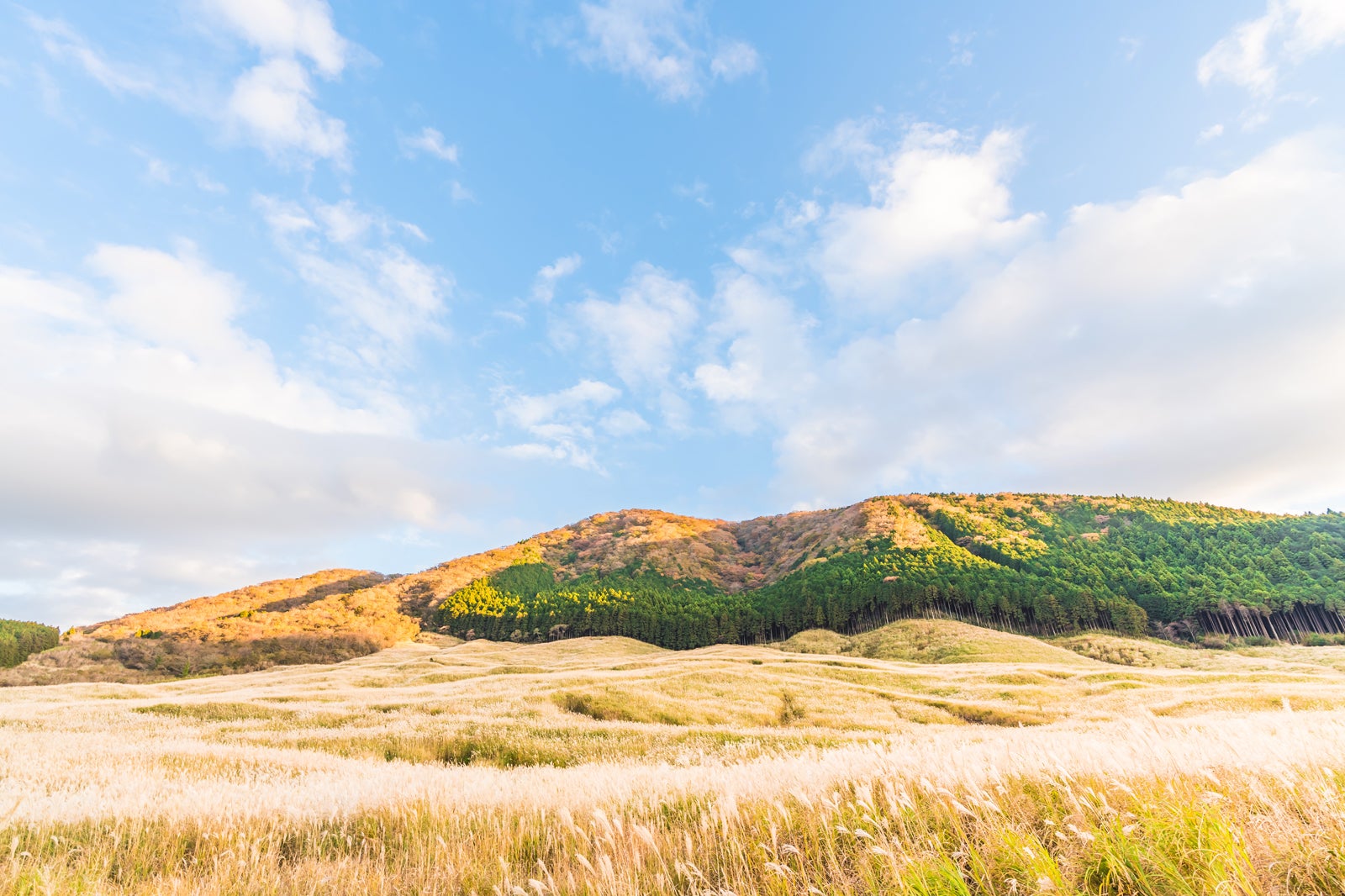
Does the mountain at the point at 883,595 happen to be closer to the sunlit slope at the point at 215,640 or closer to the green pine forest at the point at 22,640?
the sunlit slope at the point at 215,640

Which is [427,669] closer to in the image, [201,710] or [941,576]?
[201,710]

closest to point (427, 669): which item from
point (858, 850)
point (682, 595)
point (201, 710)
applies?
point (201, 710)

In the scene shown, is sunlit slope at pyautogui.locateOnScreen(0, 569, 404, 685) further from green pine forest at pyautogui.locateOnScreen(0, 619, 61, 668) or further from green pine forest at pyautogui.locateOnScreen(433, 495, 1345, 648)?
green pine forest at pyautogui.locateOnScreen(433, 495, 1345, 648)

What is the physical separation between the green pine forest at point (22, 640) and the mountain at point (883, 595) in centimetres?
382

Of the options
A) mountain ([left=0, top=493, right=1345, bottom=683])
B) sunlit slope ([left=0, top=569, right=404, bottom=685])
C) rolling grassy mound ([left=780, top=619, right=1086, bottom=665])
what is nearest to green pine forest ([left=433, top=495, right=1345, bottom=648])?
mountain ([left=0, top=493, right=1345, bottom=683])

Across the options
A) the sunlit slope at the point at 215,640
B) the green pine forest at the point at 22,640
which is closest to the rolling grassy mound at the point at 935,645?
the sunlit slope at the point at 215,640

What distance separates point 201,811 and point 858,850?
7.83 m

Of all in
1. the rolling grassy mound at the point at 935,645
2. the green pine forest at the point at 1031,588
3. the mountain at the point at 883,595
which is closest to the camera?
the rolling grassy mound at the point at 935,645

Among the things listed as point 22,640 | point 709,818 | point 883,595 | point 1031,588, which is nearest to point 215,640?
point 22,640

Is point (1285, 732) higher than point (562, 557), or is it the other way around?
point (562, 557)

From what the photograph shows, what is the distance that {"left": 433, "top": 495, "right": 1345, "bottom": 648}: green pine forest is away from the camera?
304ft

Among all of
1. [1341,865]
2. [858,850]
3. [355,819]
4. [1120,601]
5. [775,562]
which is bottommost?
[355,819]

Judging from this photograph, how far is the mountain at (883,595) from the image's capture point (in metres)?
91.7

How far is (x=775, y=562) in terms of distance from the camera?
191750 mm
